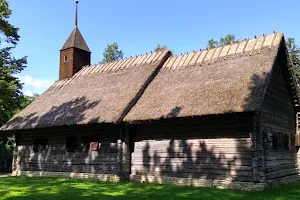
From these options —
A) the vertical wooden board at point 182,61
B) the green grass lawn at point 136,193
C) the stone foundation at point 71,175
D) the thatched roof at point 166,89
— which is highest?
the vertical wooden board at point 182,61

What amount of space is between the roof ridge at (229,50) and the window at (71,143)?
249 inches

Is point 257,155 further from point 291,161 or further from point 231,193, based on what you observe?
point 291,161

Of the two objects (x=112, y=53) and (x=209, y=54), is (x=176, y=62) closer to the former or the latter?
(x=209, y=54)

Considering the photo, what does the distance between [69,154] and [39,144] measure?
9.07 feet

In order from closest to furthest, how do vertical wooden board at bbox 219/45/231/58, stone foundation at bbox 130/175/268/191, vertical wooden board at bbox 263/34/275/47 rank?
stone foundation at bbox 130/175/268/191 → vertical wooden board at bbox 263/34/275/47 → vertical wooden board at bbox 219/45/231/58

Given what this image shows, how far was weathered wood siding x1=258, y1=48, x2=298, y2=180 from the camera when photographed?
45.7 ft

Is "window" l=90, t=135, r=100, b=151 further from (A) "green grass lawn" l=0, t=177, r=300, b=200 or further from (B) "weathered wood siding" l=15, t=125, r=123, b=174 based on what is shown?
(A) "green grass lawn" l=0, t=177, r=300, b=200

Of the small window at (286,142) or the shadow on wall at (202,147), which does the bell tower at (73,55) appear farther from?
the small window at (286,142)

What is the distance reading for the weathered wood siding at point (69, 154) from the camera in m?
16.4

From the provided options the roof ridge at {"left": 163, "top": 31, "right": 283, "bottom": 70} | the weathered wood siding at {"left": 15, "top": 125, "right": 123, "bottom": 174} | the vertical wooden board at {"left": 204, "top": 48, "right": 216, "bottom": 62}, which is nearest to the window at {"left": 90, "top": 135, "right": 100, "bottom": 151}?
the weathered wood siding at {"left": 15, "top": 125, "right": 123, "bottom": 174}

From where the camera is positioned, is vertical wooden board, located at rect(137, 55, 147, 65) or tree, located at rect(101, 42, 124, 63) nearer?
vertical wooden board, located at rect(137, 55, 147, 65)

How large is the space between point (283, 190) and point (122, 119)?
718 cm

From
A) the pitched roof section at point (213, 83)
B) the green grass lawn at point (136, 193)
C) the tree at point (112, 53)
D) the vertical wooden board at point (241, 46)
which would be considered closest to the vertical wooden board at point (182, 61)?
the pitched roof section at point (213, 83)

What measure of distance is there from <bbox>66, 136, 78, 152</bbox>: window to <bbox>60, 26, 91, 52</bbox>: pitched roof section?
9.76 metres
